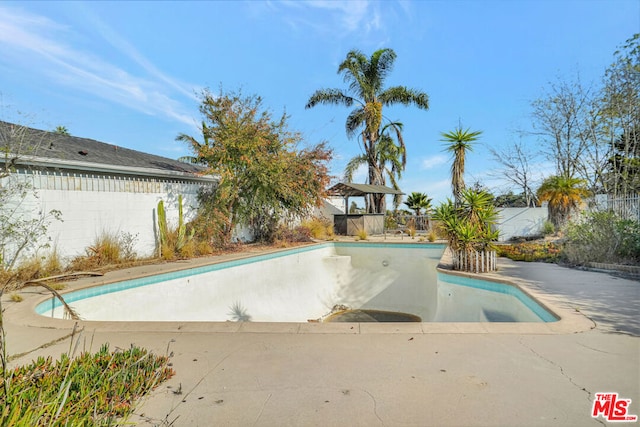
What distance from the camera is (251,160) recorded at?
11.0 metres

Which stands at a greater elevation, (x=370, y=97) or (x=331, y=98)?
(x=331, y=98)

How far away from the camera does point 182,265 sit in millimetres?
8148

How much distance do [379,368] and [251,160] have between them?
9116mm

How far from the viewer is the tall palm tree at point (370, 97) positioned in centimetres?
2036

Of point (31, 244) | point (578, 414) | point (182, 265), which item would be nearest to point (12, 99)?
point (31, 244)

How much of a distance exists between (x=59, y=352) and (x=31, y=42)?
29.2ft

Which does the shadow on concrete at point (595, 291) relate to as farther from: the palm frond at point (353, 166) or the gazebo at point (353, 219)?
the palm frond at point (353, 166)

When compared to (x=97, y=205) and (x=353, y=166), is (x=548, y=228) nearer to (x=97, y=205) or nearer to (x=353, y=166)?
(x=353, y=166)

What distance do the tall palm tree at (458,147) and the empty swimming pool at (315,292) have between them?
252cm

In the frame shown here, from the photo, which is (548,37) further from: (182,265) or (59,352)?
(59,352)

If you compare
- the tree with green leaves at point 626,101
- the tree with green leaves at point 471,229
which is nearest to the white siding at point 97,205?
the tree with green leaves at point 471,229

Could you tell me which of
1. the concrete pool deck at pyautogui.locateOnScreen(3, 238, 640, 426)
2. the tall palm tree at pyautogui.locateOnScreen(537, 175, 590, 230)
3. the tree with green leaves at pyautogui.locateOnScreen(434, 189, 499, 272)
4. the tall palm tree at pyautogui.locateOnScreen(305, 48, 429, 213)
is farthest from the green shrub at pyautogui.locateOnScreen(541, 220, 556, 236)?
the concrete pool deck at pyautogui.locateOnScreen(3, 238, 640, 426)
